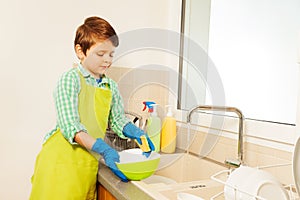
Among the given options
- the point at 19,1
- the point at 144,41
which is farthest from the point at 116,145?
the point at 19,1

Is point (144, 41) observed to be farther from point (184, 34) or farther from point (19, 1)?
point (19, 1)

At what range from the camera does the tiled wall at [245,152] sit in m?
1.09

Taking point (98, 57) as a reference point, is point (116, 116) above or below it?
below

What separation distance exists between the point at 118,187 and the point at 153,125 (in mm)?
538

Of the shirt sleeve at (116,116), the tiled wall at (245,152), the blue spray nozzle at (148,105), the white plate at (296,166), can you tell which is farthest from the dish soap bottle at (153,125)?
the white plate at (296,166)

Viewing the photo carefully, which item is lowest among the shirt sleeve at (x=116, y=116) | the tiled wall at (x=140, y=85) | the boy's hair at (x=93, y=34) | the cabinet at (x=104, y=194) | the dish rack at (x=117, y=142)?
the cabinet at (x=104, y=194)

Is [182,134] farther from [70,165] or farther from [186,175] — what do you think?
[70,165]

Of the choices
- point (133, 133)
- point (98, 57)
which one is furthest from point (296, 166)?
point (98, 57)

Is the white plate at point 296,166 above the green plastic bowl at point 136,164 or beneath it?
above

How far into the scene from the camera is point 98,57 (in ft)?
3.92

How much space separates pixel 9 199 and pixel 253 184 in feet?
3.53

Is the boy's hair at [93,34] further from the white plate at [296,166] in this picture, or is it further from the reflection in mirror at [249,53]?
the white plate at [296,166]

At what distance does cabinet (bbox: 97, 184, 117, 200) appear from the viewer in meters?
1.11

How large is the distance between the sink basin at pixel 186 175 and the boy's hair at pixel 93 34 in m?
Result: 0.54
